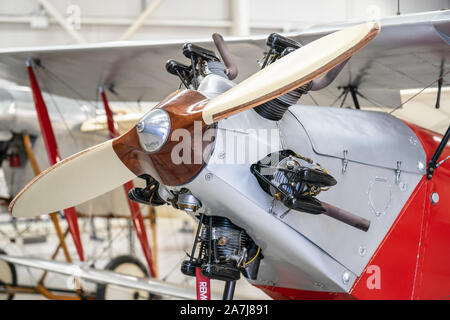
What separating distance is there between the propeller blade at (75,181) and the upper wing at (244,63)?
143 cm

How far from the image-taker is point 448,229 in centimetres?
249

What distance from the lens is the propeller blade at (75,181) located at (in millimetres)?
2072

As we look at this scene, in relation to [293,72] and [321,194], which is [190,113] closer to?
[293,72]

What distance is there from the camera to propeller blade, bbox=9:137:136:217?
207 centimetres

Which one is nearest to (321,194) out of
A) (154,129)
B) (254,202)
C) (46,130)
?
(254,202)

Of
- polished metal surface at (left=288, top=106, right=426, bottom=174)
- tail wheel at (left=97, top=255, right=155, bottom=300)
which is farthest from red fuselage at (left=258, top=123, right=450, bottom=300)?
tail wheel at (left=97, top=255, right=155, bottom=300)

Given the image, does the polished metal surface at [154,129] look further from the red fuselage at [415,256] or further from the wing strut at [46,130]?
the wing strut at [46,130]

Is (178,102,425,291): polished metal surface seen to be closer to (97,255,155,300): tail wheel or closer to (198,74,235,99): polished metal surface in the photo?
(198,74,235,99): polished metal surface

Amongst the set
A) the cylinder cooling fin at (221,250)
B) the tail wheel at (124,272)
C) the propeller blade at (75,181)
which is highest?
the propeller blade at (75,181)

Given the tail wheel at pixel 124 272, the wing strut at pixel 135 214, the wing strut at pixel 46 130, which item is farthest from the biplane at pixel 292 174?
the tail wheel at pixel 124 272

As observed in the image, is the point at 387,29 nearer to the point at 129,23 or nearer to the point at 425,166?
the point at 425,166

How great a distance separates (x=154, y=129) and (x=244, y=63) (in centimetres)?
201

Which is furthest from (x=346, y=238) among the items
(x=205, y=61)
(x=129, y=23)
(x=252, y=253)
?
(x=129, y=23)

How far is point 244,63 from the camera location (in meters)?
3.61
